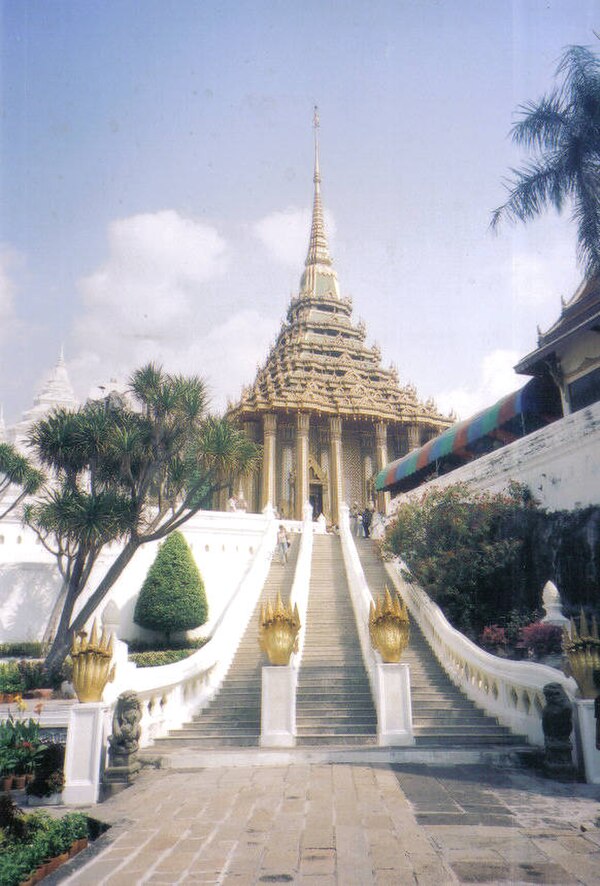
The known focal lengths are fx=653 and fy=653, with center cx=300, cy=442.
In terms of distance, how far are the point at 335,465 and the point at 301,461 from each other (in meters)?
1.90

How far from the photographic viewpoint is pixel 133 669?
902 cm

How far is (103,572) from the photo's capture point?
63.8ft

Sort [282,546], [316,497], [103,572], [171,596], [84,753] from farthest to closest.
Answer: [316,497], [282,546], [103,572], [171,596], [84,753]

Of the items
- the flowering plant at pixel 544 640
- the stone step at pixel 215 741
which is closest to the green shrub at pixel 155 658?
the stone step at pixel 215 741

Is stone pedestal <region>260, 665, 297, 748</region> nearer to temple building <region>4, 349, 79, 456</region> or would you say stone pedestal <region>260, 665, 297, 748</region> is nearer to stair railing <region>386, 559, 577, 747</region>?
stair railing <region>386, 559, 577, 747</region>

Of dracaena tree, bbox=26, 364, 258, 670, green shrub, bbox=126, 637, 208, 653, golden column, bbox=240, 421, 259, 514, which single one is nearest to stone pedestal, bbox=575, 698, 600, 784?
dracaena tree, bbox=26, 364, 258, 670

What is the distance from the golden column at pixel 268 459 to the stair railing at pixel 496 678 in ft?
60.5

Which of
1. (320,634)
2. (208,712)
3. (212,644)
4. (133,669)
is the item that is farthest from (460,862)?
(320,634)

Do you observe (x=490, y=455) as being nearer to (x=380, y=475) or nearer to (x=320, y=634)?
(x=320, y=634)

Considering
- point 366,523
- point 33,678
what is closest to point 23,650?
point 33,678

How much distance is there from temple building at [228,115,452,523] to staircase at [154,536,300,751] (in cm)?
1780

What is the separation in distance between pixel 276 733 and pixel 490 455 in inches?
432

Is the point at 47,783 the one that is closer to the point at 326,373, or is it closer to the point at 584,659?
the point at 584,659

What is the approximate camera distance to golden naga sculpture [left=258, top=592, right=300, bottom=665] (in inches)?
374
